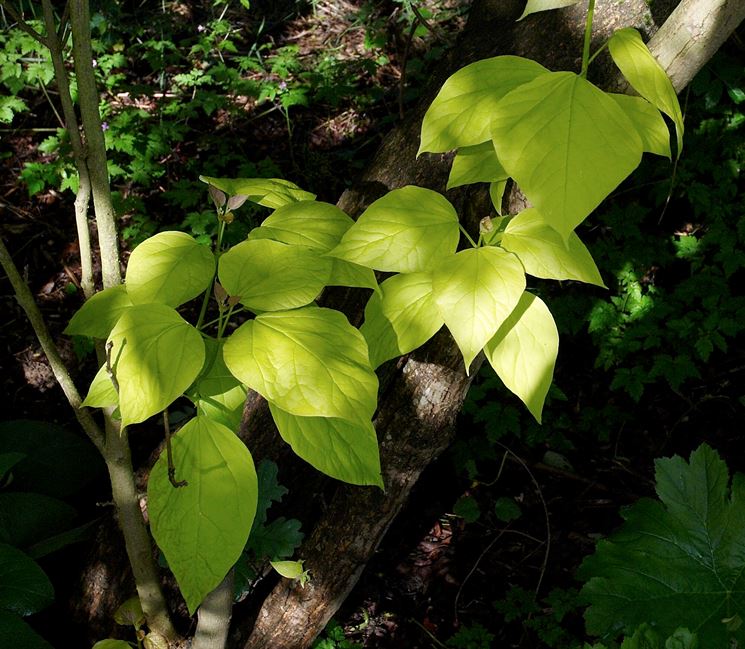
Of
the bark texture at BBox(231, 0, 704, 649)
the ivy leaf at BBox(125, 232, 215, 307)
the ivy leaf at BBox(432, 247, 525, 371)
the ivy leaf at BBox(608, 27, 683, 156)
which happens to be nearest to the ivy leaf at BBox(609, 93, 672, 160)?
the ivy leaf at BBox(608, 27, 683, 156)

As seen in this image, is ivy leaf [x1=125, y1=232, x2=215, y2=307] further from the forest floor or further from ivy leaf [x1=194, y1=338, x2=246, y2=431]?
the forest floor

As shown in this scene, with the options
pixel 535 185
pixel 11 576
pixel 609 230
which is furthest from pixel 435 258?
pixel 609 230

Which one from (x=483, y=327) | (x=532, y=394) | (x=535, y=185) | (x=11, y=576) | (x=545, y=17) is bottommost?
(x=11, y=576)

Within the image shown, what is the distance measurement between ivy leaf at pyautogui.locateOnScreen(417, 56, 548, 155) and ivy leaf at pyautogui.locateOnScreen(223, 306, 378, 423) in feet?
0.87

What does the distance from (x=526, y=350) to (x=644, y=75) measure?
1.26ft

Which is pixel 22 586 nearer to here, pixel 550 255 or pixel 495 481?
pixel 550 255

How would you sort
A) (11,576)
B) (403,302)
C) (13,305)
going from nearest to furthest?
(403,302), (11,576), (13,305)

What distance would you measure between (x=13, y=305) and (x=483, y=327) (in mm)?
2989

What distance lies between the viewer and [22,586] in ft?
5.91

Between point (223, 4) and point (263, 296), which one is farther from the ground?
point (263, 296)

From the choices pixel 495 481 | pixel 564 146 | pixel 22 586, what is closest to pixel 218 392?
pixel 564 146

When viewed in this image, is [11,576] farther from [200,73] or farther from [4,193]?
[200,73]

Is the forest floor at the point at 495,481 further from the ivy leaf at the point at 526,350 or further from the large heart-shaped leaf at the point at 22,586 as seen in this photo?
the ivy leaf at the point at 526,350

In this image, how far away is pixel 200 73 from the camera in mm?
4375
